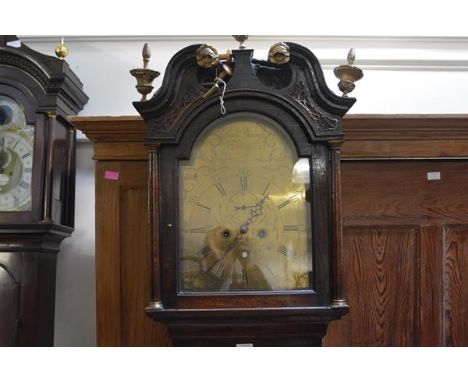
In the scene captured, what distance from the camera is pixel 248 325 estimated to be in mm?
1332

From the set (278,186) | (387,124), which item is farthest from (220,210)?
(387,124)

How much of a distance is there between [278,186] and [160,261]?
1.03ft

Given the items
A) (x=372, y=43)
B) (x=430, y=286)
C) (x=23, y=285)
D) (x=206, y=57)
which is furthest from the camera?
(x=372, y=43)

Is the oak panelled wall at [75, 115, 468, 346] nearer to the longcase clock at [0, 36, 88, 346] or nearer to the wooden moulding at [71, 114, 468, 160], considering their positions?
the wooden moulding at [71, 114, 468, 160]

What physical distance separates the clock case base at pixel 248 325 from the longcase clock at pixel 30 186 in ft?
1.72

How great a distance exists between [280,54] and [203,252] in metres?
0.47

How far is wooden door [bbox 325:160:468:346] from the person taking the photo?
176 cm

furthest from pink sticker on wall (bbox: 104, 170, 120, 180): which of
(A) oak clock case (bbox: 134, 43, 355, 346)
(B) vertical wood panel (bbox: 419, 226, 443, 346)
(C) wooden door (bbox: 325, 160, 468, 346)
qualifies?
(B) vertical wood panel (bbox: 419, 226, 443, 346)

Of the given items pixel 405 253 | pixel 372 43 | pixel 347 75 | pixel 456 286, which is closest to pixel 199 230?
pixel 347 75

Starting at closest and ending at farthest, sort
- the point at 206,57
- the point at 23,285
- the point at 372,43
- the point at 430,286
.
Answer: the point at 206,57 → the point at 23,285 → the point at 430,286 → the point at 372,43

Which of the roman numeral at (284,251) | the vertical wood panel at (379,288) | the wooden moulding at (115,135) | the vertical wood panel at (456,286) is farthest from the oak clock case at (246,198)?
the vertical wood panel at (456,286)

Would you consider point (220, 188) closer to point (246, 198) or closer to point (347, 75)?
point (246, 198)

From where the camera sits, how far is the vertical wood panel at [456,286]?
176 cm

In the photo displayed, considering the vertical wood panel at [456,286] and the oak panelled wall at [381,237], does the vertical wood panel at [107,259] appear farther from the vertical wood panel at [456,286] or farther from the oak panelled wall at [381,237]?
the vertical wood panel at [456,286]
